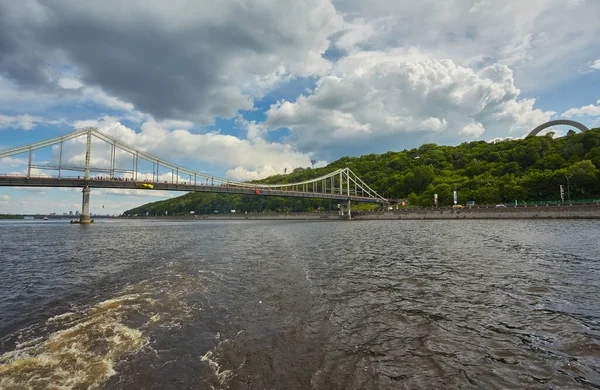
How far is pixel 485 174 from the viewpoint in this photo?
118625 millimetres

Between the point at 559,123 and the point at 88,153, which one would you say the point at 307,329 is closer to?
the point at 88,153

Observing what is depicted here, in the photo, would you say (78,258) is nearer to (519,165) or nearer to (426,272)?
(426,272)

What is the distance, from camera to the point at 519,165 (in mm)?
124312

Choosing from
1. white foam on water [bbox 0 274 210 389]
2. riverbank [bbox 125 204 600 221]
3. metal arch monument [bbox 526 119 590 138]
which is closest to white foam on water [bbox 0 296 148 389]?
white foam on water [bbox 0 274 210 389]

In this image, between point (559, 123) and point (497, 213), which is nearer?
point (497, 213)

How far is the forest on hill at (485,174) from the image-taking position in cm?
8427

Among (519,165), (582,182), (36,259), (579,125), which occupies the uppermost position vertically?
(579,125)

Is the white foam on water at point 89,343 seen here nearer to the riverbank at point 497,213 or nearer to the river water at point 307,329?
the river water at point 307,329

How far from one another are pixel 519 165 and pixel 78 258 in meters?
147

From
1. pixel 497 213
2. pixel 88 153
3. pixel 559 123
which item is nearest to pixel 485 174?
pixel 497 213

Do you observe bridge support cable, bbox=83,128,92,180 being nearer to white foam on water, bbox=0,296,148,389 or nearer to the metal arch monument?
white foam on water, bbox=0,296,148,389

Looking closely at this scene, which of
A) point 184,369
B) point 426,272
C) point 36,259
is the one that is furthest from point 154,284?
point 36,259

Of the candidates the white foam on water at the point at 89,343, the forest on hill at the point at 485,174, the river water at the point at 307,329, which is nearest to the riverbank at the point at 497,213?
the forest on hill at the point at 485,174

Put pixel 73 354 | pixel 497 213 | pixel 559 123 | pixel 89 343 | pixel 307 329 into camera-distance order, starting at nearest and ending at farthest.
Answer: pixel 73 354 → pixel 89 343 → pixel 307 329 → pixel 497 213 → pixel 559 123
